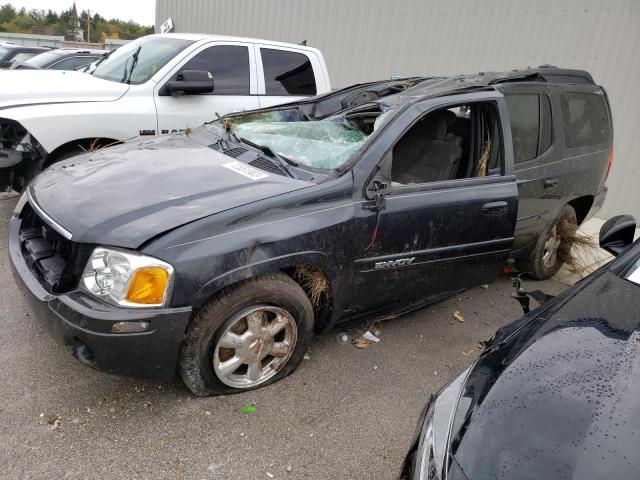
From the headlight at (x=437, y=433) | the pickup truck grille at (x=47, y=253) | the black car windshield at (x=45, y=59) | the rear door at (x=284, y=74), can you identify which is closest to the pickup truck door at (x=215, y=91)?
the rear door at (x=284, y=74)

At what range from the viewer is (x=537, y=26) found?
7.02 m

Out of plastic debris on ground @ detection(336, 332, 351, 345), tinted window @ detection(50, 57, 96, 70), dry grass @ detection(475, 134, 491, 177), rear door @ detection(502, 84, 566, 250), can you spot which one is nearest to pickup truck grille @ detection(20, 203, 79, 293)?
plastic debris on ground @ detection(336, 332, 351, 345)

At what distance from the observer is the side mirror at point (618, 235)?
9.07 ft

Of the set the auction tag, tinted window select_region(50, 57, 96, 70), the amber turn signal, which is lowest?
the amber turn signal

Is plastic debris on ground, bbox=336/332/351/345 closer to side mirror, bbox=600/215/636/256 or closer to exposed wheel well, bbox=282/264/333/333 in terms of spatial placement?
exposed wheel well, bbox=282/264/333/333

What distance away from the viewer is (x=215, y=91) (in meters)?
5.34

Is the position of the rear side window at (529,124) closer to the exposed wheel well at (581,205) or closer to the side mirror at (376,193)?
the exposed wheel well at (581,205)

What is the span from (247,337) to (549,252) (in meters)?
3.26

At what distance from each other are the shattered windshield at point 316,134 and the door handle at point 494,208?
932 mm

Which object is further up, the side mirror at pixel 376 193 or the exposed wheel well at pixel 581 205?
the side mirror at pixel 376 193

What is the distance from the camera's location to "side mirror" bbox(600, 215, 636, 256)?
9.07 ft

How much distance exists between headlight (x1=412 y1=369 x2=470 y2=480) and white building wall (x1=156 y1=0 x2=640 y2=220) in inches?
247

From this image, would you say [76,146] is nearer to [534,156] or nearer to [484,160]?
[484,160]

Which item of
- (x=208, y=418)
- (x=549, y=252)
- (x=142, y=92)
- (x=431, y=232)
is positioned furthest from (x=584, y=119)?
(x=142, y=92)
